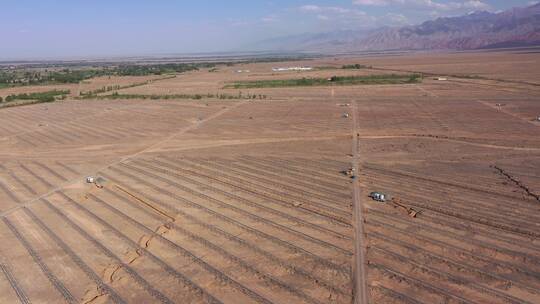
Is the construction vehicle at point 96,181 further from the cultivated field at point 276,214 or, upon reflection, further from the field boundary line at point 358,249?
the field boundary line at point 358,249

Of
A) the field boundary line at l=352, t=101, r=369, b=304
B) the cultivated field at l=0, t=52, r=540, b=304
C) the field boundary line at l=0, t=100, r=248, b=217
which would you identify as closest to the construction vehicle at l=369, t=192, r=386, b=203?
the cultivated field at l=0, t=52, r=540, b=304

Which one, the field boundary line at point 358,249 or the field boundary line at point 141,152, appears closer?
the field boundary line at point 358,249

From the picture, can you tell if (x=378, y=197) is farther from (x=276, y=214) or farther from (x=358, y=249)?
(x=358, y=249)

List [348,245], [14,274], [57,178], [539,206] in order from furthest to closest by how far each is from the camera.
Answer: [57,178] → [539,206] → [348,245] → [14,274]

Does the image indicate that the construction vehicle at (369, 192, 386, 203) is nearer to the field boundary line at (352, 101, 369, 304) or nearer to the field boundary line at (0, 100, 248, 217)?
the field boundary line at (352, 101, 369, 304)

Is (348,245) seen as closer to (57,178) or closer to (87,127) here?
(57,178)

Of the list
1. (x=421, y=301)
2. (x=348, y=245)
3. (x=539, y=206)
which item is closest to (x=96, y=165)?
(x=348, y=245)

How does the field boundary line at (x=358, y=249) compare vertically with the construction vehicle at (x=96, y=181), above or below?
below

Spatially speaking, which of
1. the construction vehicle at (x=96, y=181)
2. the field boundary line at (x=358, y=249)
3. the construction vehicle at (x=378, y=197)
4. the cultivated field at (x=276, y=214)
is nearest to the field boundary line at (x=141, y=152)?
the cultivated field at (x=276, y=214)
